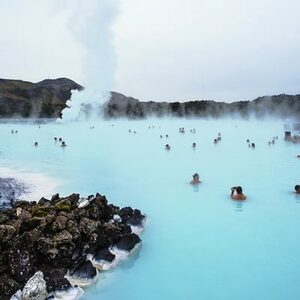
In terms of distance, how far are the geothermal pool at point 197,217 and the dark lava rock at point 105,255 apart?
20 cm

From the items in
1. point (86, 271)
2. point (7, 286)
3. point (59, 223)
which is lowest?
point (86, 271)

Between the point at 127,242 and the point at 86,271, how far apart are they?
1.07 metres

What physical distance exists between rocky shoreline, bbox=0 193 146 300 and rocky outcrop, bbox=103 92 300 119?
179 feet

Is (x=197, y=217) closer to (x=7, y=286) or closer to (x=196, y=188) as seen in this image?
(x=196, y=188)

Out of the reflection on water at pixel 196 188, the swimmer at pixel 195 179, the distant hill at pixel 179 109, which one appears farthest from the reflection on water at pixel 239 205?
the distant hill at pixel 179 109

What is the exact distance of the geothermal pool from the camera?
533 cm

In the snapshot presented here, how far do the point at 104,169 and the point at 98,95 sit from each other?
38033mm

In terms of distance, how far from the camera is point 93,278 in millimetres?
5195

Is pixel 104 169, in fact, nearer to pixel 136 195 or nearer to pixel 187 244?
pixel 136 195

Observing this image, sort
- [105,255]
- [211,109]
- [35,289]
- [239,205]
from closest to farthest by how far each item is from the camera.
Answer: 1. [35,289]
2. [105,255]
3. [239,205]
4. [211,109]

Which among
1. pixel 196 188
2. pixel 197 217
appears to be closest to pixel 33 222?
pixel 197 217

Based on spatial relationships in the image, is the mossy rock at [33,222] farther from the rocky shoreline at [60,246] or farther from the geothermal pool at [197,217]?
the geothermal pool at [197,217]

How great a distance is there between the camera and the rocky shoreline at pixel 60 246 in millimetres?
4664

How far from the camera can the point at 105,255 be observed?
5.69 metres
